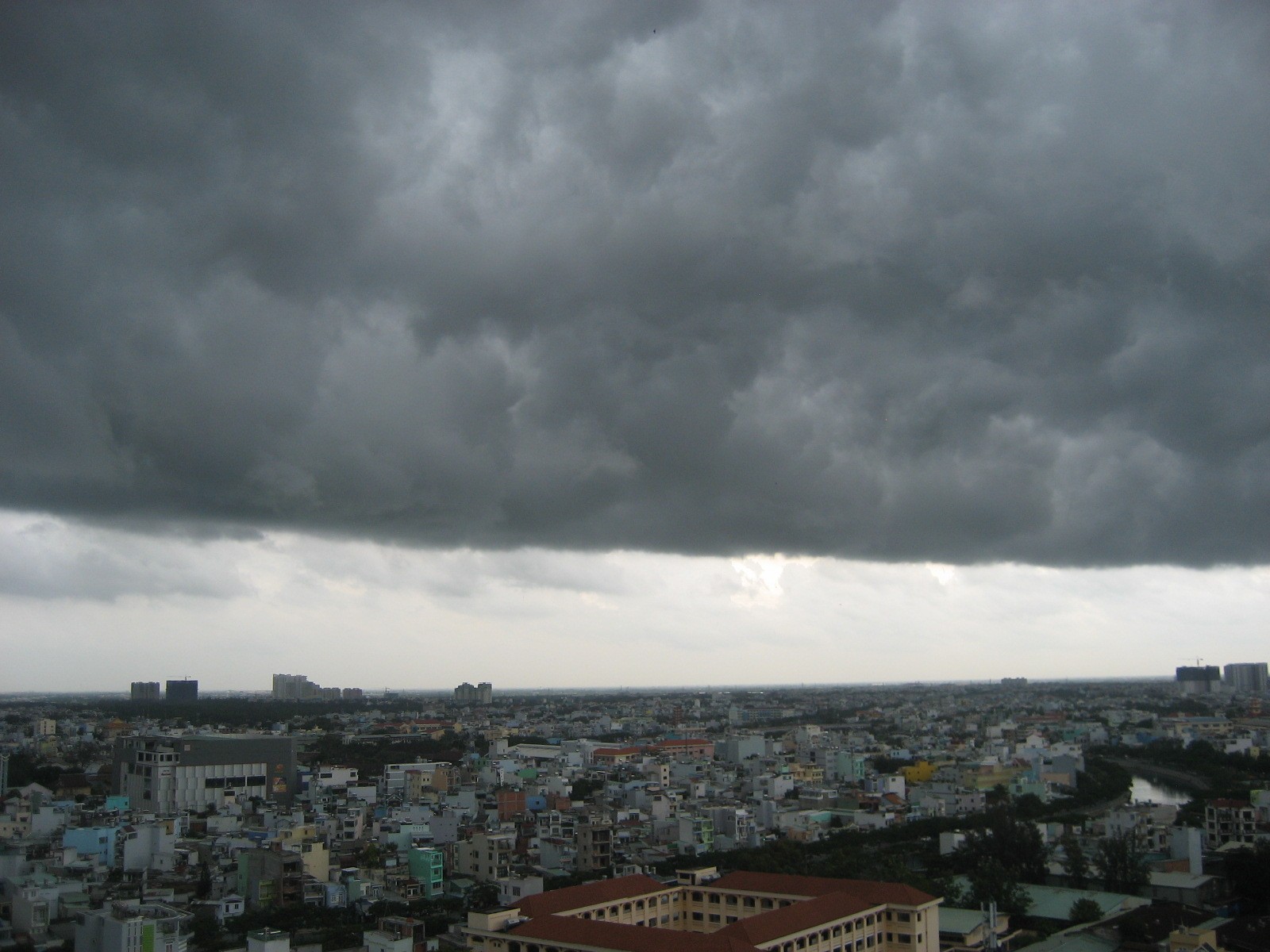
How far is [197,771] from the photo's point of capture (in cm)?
3438

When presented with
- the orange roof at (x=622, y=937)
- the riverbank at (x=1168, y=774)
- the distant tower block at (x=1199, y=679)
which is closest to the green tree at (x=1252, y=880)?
the orange roof at (x=622, y=937)

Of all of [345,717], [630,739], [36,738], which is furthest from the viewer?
[345,717]

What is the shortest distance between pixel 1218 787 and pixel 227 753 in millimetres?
33108

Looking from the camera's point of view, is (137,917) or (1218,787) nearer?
(137,917)

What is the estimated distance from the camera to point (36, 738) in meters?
58.0

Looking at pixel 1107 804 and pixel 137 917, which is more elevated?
pixel 137 917

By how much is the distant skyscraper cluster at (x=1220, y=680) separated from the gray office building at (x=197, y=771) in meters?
109

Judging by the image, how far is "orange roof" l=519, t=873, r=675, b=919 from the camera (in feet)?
47.0

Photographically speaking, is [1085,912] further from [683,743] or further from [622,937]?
[683,743]

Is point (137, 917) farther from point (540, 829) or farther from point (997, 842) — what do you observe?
point (997, 842)

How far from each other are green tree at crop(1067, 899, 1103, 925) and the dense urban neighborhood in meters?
0.09

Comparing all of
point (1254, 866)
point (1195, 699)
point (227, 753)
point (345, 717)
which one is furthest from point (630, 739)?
point (1195, 699)

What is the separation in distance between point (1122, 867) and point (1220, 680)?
117620 mm

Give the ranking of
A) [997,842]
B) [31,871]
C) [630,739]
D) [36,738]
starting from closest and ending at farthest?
[31,871] < [997,842] < [36,738] < [630,739]
